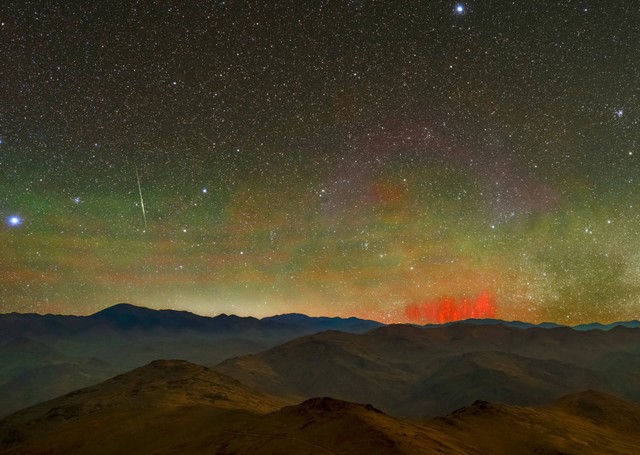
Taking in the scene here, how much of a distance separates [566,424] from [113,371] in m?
131

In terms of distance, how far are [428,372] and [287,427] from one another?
332 feet

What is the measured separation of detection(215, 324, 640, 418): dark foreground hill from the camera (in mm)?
83250

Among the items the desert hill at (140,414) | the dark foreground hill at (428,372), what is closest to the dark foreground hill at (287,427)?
the desert hill at (140,414)

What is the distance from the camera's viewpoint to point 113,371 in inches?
5241

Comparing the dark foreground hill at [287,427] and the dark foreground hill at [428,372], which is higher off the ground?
the dark foreground hill at [287,427]

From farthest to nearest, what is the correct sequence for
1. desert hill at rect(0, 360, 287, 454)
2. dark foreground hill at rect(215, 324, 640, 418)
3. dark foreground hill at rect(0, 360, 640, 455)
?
dark foreground hill at rect(215, 324, 640, 418) < desert hill at rect(0, 360, 287, 454) < dark foreground hill at rect(0, 360, 640, 455)

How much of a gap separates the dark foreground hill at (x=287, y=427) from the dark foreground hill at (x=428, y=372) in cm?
3405

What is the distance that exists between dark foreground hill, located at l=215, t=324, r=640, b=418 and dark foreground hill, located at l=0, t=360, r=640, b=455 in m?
34.1

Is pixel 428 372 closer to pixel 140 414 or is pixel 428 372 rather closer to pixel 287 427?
pixel 140 414

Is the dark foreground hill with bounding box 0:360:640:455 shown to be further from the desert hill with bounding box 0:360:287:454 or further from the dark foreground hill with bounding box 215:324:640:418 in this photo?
the dark foreground hill with bounding box 215:324:640:418

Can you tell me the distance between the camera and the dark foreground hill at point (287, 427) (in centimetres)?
2095

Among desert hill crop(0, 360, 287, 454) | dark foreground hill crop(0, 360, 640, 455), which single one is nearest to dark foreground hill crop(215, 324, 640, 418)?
desert hill crop(0, 360, 287, 454)

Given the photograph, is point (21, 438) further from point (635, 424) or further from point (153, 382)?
point (635, 424)

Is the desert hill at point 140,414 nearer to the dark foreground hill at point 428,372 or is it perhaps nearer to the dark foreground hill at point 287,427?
the dark foreground hill at point 287,427
